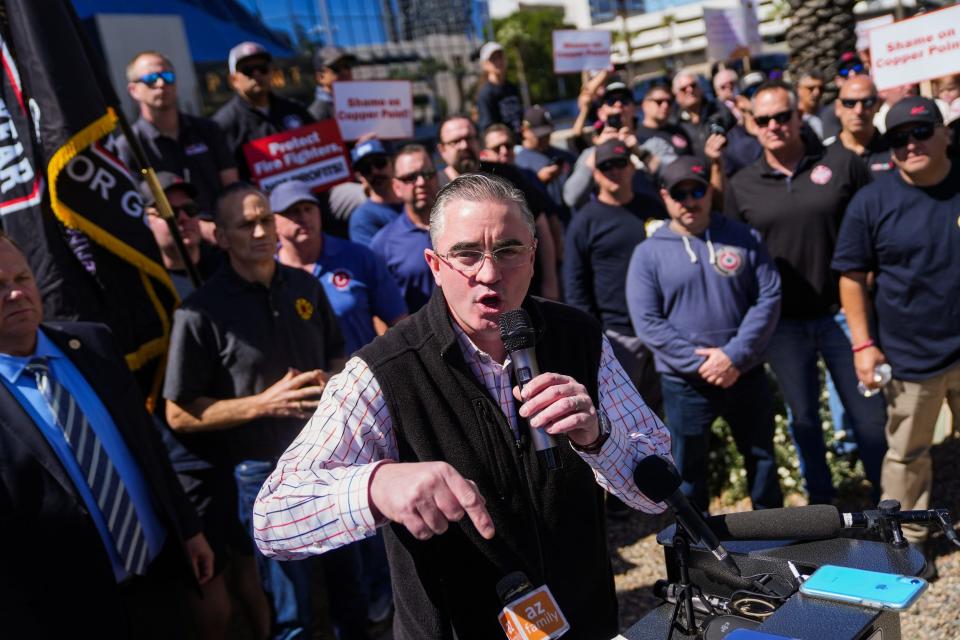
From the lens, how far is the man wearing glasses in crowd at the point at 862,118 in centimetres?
616

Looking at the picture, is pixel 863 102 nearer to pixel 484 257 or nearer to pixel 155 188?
pixel 155 188

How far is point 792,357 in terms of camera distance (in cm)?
507

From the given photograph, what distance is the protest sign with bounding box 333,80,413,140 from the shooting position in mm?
7406

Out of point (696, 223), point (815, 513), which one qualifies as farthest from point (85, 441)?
point (696, 223)

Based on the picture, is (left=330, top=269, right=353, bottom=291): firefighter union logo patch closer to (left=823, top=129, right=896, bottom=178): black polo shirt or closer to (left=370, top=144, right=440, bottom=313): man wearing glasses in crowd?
(left=370, top=144, right=440, bottom=313): man wearing glasses in crowd

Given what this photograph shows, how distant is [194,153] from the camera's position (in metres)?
6.13

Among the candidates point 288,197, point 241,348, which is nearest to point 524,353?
point 241,348

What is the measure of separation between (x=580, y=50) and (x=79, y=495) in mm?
8975

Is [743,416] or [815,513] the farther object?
[743,416]

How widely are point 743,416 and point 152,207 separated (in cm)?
354

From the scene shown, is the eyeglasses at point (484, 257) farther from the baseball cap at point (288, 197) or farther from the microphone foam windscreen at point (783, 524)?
the baseball cap at point (288, 197)

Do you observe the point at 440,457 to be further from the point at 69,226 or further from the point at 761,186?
the point at 761,186

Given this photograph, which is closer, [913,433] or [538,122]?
[913,433]

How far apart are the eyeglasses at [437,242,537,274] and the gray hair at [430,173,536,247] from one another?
0.08m
